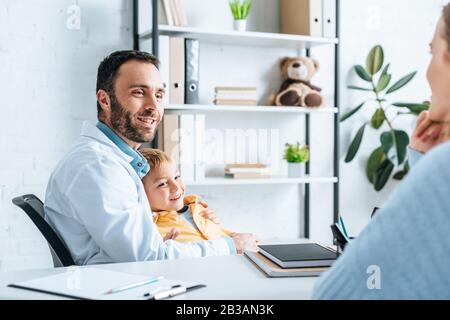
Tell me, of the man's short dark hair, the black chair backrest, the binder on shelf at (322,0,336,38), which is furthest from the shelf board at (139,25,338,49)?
the black chair backrest

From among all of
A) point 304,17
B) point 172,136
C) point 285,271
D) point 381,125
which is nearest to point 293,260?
point 285,271

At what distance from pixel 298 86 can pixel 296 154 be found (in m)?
0.39

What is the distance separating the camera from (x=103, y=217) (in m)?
1.58

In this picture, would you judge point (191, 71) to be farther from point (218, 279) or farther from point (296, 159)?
point (218, 279)

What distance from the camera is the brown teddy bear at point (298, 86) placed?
3.24 metres

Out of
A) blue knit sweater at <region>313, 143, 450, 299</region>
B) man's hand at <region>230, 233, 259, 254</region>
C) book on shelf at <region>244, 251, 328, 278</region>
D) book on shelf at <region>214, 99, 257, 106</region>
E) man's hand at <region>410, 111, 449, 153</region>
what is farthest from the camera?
book on shelf at <region>214, 99, 257, 106</region>

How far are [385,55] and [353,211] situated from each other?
1.03 metres

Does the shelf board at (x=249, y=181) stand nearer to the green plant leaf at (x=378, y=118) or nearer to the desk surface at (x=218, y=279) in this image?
the green plant leaf at (x=378, y=118)

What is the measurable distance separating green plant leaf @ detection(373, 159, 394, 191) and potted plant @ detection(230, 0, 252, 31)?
1.22 metres

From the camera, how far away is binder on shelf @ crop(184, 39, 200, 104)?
2.88 meters

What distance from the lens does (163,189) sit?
2.16 m

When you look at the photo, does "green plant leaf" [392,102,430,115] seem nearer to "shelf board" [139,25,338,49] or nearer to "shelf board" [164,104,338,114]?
"shelf board" [164,104,338,114]

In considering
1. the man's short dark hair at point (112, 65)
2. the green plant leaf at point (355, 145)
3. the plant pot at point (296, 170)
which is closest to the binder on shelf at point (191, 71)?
the plant pot at point (296, 170)
